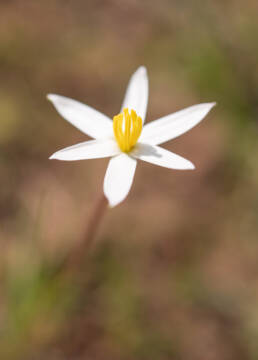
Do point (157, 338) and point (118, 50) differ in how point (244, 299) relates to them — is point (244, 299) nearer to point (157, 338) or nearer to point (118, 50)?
point (157, 338)

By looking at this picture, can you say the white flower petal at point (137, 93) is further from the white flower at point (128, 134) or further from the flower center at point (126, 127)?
the flower center at point (126, 127)

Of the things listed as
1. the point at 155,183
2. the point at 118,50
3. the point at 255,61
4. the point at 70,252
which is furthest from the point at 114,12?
the point at 70,252

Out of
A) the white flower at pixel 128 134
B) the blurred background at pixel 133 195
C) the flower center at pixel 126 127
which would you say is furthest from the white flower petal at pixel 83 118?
the blurred background at pixel 133 195

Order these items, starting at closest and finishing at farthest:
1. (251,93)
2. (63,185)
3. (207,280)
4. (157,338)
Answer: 1. (157,338)
2. (207,280)
3. (63,185)
4. (251,93)

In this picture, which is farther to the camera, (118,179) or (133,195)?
(133,195)

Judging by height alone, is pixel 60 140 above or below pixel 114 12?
below

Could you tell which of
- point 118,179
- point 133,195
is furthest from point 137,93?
point 133,195

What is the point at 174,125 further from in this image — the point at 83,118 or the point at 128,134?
the point at 83,118
